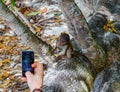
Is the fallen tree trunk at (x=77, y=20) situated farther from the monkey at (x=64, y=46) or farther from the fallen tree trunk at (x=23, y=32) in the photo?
the fallen tree trunk at (x=23, y=32)

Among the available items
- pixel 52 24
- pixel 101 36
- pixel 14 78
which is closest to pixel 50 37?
pixel 52 24

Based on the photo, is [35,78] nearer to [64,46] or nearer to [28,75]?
[28,75]

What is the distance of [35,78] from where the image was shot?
8.23ft

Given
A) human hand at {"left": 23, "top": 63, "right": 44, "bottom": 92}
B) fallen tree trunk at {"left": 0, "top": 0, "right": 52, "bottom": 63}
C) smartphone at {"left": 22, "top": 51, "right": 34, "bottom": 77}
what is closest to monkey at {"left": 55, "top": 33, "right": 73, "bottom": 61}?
fallen tree trunk at {"left": 0, "top": 0, "right": 52, "bottom": 63}

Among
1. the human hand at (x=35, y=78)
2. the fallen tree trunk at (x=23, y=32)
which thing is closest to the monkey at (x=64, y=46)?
the fallen tree trunk at (x=23, y=32)

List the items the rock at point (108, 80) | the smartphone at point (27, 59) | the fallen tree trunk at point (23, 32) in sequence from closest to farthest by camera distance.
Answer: the smartphone at point (27, 59) < the rock at point (108, 80) < the fallen tree trunk at point (23, 32)

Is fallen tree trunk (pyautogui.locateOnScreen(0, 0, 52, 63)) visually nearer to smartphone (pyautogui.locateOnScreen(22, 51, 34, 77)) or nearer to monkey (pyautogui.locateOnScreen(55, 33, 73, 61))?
monkey (pyautogui.locateOnScreen(55, 33, 73, 61))

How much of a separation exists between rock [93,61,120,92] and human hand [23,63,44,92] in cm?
44

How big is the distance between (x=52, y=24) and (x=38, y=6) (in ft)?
2.16

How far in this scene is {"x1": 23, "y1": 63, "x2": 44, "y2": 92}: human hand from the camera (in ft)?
8.00

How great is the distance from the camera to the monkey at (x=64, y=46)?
8.57ft

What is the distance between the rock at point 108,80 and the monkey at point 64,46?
1.04 feet

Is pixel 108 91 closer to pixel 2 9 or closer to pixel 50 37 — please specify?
pixel 2 9

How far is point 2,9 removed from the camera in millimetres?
2570
